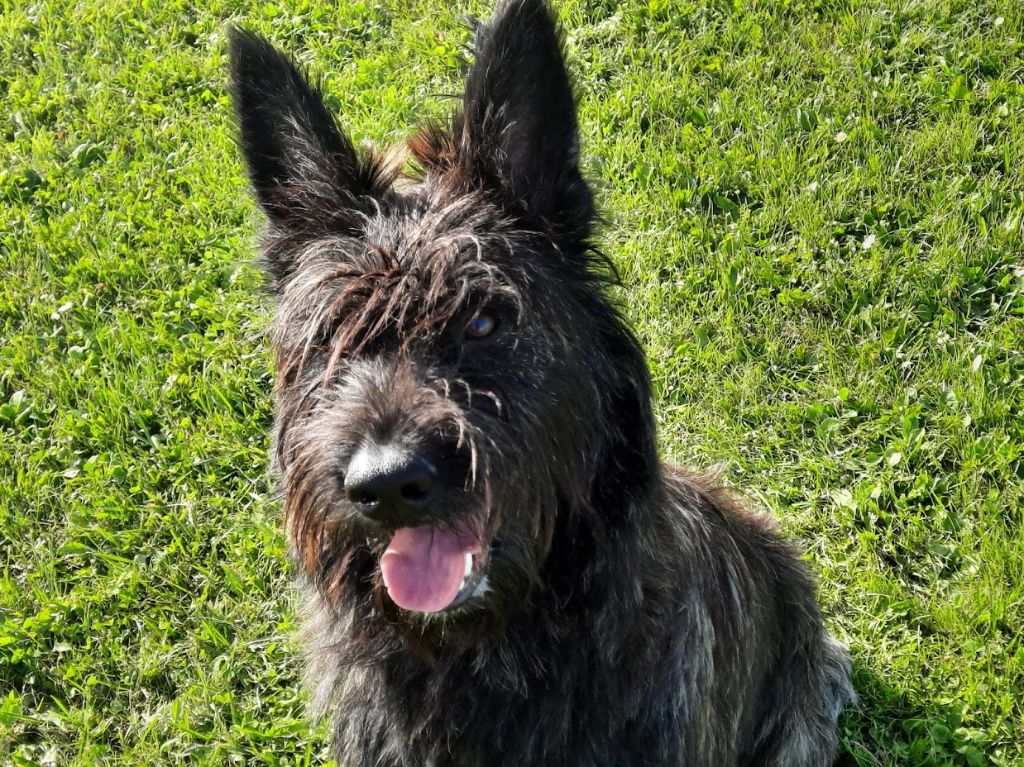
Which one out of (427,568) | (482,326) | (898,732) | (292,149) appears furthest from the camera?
(898,732)

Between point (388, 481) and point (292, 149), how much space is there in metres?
1.15

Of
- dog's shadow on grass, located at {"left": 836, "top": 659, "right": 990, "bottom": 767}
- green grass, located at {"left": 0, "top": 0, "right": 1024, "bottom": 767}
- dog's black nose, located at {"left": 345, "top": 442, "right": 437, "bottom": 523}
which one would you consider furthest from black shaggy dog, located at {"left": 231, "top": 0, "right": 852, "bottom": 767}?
dog's shadow on grass, located at {"left": 836, "top": 659, "right": 990, "bottom": 767}

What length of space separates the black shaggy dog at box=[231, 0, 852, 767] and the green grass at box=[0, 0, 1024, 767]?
418 millimetres

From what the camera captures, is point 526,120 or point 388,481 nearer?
point 388,481

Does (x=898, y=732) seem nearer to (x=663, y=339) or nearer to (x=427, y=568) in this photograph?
(x=663, y=339)

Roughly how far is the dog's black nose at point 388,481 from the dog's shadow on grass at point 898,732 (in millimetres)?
2470

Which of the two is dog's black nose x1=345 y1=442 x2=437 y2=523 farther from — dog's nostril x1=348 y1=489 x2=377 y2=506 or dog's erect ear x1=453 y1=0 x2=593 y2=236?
dog's erect ear x1=453 y1=0 x2=593 y2=236

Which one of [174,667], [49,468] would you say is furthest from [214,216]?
[174,667]

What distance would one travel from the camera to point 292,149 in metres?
2.85

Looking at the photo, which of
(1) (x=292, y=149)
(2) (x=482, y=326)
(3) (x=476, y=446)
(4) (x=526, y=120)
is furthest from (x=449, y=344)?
(1) (x=292, y=149)

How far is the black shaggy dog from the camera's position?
2.45 meters

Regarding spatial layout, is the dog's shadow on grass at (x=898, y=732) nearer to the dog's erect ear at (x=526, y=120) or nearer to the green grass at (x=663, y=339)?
the green grass at (x=663, y=339)

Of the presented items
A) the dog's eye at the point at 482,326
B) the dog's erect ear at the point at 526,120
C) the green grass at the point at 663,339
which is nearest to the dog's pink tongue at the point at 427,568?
the dog's eye at the point at 482,326

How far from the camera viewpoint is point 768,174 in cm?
535
